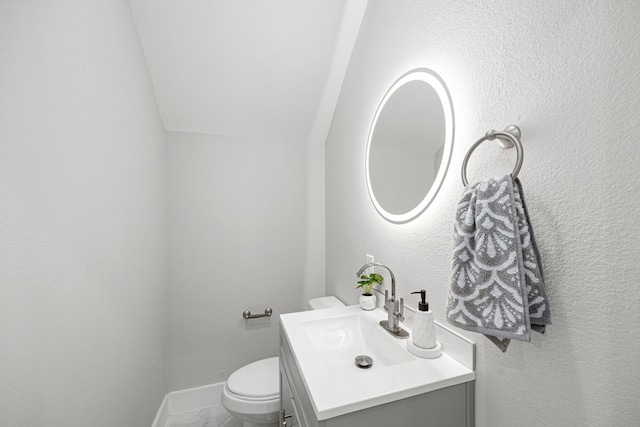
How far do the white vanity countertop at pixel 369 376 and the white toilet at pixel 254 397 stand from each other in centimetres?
58

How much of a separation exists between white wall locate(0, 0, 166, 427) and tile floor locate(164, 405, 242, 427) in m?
0.52

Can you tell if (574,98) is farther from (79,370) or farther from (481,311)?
(79,370)

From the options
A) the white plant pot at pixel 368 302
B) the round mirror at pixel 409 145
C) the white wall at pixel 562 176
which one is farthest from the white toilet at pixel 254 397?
the round mirror at pixel 409 145

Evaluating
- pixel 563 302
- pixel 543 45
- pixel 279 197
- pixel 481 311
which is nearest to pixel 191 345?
pixel 279 197

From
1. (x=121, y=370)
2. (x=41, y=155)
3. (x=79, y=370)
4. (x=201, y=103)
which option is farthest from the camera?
(x=201, y=103)

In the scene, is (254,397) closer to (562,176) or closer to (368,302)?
(368,302)

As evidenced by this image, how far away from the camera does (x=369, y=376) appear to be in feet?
2.45

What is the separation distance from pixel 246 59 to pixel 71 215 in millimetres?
1230

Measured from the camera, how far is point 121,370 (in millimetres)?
1115

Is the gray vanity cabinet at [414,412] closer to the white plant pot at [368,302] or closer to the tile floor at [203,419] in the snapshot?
the white plant pot at [368,302]

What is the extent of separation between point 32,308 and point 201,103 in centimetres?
142

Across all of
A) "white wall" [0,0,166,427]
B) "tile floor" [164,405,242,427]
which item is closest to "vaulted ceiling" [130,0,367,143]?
"white wall" [0,0,166,427]

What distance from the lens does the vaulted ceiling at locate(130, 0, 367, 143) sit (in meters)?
1.35

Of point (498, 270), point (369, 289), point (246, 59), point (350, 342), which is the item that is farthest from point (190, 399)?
point (246, 59)
